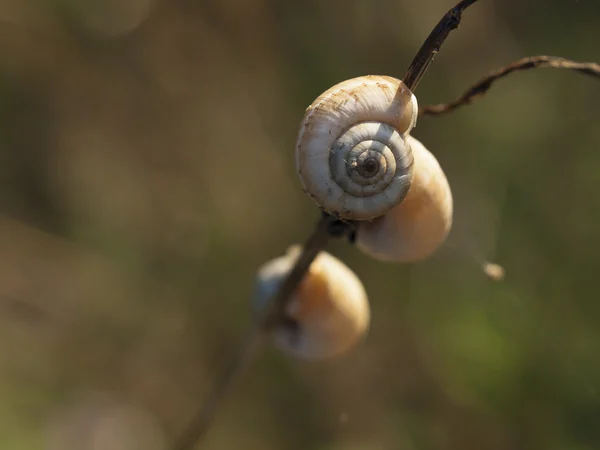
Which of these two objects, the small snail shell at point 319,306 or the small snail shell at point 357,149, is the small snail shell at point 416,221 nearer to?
the small snail shell at point 357,149

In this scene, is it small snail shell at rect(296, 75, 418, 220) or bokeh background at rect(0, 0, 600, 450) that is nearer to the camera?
small snail shell at rect(296, 75, 418, 220)

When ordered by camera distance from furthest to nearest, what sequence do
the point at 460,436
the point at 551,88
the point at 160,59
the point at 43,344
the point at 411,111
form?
the point at 160,59, the point at 551,88, the point at 43,344, the point at 460,436, the point at 411,111

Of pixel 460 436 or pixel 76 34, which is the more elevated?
pixel 76 34

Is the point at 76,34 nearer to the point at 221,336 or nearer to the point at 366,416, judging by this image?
the point at 221,336

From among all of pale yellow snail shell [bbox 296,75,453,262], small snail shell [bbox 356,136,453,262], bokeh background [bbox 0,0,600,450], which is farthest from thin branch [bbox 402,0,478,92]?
bokeh background [bbox 0,0,600,450]

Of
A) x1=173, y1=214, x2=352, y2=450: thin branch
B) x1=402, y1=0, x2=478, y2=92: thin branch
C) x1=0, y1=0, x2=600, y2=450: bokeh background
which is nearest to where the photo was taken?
x1=402, y1=0, x2=478, y2=92: thin branch

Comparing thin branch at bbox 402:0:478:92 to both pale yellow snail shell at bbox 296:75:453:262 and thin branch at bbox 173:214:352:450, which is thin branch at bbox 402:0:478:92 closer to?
pale yellow snail shell at bbox 296:75:453:262

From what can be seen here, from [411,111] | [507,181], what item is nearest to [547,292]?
[507,181]
